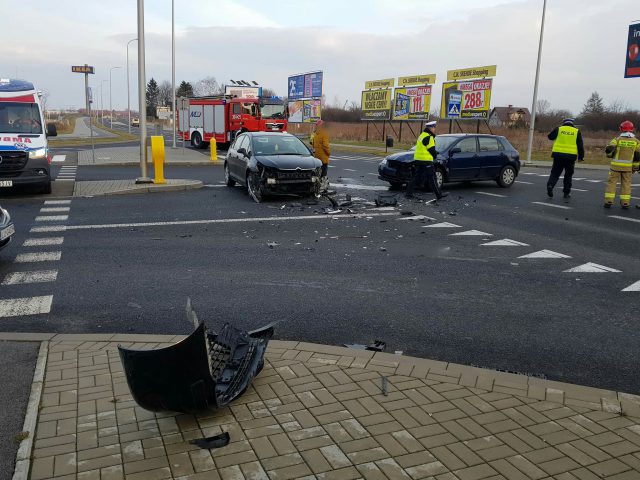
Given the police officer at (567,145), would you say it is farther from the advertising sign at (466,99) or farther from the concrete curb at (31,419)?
the advertising sign at (466,99)

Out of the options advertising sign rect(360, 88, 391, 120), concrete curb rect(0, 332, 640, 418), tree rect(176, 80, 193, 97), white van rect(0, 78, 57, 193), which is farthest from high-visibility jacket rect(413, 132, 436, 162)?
tree rect(176, 80, 193, 97)

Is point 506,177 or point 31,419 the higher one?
point 506,177

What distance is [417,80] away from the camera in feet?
147

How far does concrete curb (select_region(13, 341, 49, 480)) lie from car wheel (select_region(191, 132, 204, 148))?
31.6 meters

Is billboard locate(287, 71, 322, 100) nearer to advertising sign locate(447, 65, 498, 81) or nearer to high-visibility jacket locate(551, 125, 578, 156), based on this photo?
advertising sign locate(447, 65, 498, 81)

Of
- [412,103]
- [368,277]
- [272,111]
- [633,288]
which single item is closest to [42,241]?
[368,277]

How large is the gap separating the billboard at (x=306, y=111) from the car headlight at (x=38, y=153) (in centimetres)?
3639

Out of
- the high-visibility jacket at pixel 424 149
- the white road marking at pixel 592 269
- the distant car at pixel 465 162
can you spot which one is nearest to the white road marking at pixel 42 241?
the white road marking at pixel 592 269

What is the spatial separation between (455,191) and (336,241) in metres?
8.12

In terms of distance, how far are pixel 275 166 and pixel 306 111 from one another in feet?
125

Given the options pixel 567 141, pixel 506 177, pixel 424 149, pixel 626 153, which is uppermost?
pixel 567 141

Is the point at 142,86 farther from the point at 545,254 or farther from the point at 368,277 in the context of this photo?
the point at 545,254

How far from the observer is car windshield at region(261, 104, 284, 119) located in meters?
33.2

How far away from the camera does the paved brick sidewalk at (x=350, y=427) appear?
3.17 m
